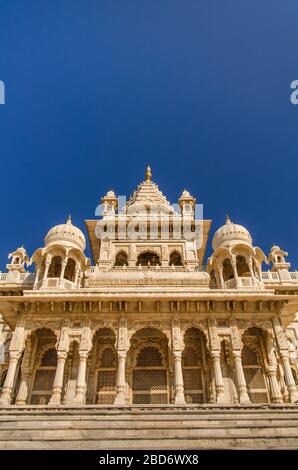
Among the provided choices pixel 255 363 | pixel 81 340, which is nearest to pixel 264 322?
pixel 255 363

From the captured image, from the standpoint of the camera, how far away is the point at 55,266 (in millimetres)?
Result: 21562

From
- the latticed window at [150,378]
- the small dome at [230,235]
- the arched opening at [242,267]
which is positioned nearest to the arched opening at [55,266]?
the latticed window at [150,378]

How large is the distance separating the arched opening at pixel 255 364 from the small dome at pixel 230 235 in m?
4.84

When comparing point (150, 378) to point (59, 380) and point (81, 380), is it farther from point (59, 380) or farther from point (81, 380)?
point (59, 380)

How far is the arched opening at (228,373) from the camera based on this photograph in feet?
51.4

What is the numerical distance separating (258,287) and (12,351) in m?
11.0

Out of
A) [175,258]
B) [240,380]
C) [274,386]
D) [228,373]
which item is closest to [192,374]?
[228,373]

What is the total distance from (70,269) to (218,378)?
9.95 metres

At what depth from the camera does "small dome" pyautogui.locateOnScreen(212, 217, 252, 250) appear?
20.6 metres

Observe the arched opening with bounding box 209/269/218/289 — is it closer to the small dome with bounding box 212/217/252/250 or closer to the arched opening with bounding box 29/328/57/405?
the small dome with bounding box 212/217/252/250

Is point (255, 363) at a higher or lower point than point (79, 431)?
higher

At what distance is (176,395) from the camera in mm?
14688
